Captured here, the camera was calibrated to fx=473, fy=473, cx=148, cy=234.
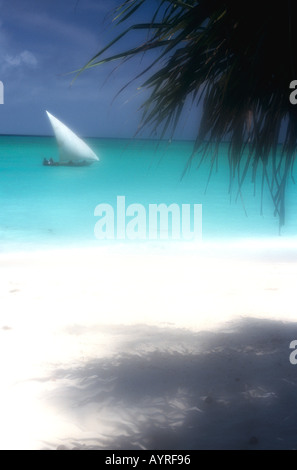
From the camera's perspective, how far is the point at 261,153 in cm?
213

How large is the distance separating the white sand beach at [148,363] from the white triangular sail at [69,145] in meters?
22.6

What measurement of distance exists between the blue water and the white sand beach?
30.9 inches

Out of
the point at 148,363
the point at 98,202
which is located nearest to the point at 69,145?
the point at 98,202

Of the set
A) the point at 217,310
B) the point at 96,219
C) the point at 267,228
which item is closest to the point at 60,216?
the point at 96,219

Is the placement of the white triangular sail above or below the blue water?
above

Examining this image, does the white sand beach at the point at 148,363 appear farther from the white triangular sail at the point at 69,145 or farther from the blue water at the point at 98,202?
the white triangular sail at the point at 69,145

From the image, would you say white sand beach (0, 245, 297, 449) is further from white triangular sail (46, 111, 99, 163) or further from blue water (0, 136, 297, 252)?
white triangular sail (46, 111, 99, 163)

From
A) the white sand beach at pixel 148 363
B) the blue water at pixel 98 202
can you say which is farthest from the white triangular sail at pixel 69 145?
the white sand beach at pixel 148 363

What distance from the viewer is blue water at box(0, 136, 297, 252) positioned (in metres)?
8.22

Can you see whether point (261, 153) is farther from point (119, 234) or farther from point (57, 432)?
point (119, 234)

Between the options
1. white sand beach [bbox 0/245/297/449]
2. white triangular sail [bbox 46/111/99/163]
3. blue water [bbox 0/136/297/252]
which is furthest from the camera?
white triangular sail [bbox 46/111/99/163]

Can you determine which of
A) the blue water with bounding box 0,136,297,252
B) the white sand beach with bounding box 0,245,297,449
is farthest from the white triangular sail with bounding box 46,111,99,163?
the white sand beach with bounding box 0,245,297,449

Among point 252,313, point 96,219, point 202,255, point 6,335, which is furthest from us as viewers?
point 96,219
